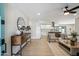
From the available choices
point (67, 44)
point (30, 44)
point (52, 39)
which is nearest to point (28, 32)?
point (30, 44)

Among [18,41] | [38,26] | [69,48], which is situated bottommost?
[69,48]

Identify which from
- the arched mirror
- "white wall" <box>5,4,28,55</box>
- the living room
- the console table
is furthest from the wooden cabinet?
the console table

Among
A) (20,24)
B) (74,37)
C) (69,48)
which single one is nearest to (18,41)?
(20,24)

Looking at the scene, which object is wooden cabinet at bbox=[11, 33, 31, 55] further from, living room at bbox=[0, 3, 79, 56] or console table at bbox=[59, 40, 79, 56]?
console table at bbox=[59, 40, 79, 56]

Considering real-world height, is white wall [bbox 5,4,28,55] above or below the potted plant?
above

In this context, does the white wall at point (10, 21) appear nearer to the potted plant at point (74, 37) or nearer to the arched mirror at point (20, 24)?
the arched mirror at point (20, 24)

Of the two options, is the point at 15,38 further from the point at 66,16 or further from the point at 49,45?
the point at 66,16

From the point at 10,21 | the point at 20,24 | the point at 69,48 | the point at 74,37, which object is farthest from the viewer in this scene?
the point at 69,48

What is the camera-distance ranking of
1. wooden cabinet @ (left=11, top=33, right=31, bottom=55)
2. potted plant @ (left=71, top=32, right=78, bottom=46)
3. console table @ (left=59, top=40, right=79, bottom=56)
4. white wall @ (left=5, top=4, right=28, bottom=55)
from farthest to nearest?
wooden cabinet @ (left=11, top=33, right=31, bottom=55) → console table @ (left=59, top=40, right=79, bottom=56) → potted plant @ (left=71, top=32, right=78, bottom=46) → white wall @ (left=5, top=4, right=28, bottom=55)

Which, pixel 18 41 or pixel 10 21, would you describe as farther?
pixel 18 41

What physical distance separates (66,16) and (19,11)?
5.39 feet

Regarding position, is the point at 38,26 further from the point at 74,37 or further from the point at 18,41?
the point at 74,37

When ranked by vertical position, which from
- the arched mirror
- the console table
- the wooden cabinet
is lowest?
the console table

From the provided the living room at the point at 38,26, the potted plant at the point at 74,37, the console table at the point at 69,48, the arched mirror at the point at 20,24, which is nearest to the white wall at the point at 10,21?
the living room at the point at 38,26
